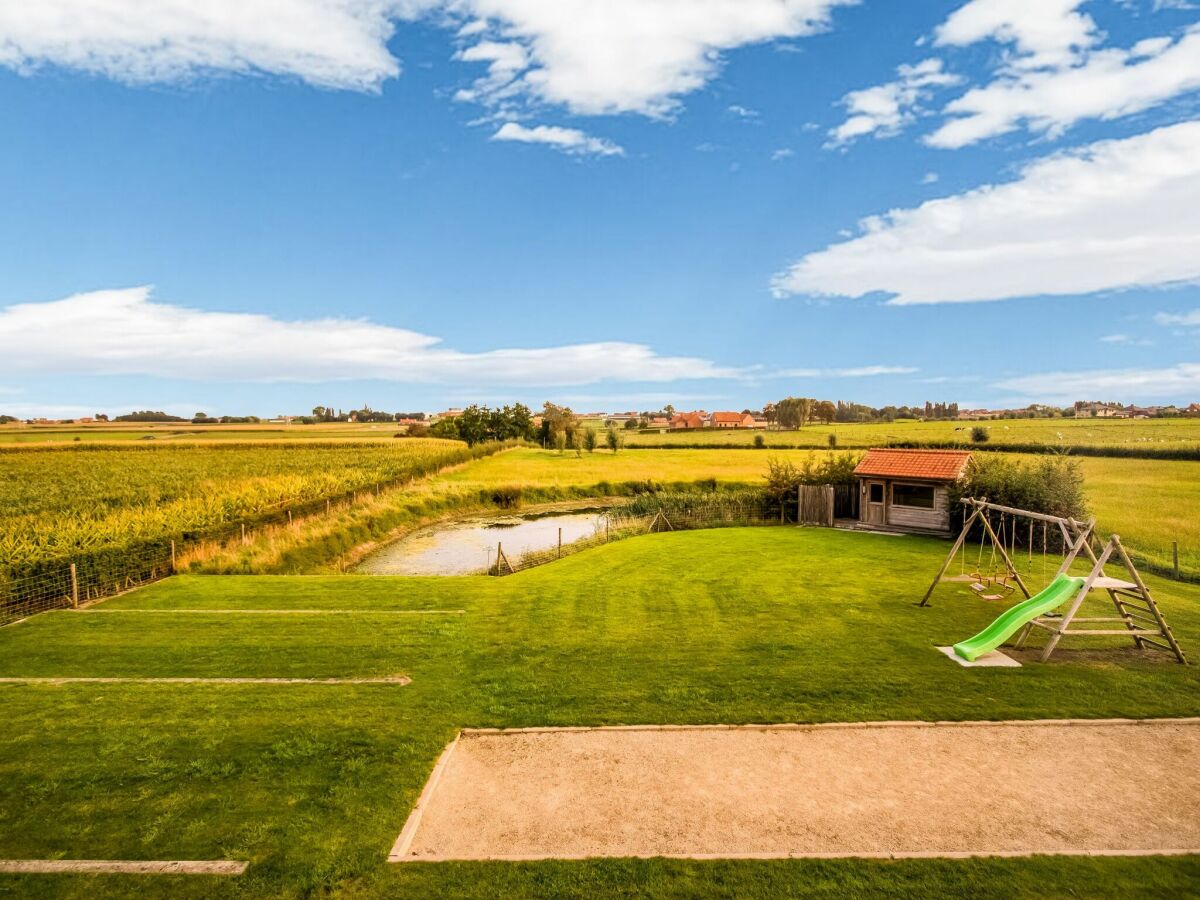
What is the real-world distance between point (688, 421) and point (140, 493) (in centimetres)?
13372

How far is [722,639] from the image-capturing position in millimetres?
13117

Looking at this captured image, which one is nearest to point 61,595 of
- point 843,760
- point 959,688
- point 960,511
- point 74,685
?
point 74,685

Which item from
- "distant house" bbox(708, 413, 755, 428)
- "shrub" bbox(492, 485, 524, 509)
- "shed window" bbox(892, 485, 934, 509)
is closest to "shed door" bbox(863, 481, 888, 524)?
"shed window" bbox(892, 485, 934, 509)

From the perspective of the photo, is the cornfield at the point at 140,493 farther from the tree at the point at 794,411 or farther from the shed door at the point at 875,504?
the tree at the point at 794,411

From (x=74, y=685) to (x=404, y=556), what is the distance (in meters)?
17.6

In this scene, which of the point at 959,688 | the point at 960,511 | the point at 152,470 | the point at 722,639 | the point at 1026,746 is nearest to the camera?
the point at 1026,746

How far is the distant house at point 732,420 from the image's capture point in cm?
14800

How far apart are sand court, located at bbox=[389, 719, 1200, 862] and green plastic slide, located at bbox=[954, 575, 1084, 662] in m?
2.42

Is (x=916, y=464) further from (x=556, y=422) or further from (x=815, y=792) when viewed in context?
(x=556, y=422)

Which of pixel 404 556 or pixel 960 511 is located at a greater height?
pixel 960 511

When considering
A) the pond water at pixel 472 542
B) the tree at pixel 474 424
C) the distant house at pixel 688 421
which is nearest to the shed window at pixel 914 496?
the pond water at pixel 472 542

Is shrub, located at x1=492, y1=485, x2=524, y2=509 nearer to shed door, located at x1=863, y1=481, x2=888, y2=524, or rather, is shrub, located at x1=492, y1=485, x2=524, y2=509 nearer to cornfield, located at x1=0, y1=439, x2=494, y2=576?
cornfield, located at x1=0, y1=439, x2=494, y2=576

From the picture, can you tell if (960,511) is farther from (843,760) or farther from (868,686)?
(843,760)

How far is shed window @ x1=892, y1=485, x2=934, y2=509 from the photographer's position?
2700 cm
